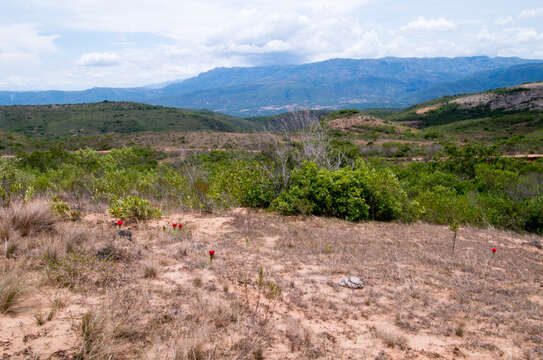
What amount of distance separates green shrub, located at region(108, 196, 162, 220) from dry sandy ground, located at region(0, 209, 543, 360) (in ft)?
1.38

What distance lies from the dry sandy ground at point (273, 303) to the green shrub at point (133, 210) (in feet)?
1.38

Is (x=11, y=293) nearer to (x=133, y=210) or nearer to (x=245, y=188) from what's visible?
(x=133, y=210)

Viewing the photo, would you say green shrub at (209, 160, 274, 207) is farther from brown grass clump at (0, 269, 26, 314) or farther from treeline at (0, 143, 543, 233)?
brown grass clump at (0, 269, 26, 314)

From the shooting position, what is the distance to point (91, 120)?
69000mm

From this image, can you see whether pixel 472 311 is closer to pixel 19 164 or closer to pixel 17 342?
pixel 17 342

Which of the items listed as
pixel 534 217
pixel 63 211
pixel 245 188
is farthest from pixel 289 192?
pixel 534 217

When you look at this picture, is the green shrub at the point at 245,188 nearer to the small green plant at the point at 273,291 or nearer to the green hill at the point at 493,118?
the small green plant at the point at 273,291

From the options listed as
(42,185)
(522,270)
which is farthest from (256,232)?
(42,185)

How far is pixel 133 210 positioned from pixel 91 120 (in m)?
74.0

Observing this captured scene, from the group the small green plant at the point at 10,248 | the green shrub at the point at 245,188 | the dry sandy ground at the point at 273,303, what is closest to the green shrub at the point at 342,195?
the green shrub at the point at 245,188

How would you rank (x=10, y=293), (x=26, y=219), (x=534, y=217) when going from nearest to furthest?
(x=10, y=293) < (x=26, y=219) < (x=534, y=217)

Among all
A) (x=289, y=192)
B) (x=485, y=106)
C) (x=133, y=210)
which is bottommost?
(x=289, y=192)

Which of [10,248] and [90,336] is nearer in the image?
[90,336]

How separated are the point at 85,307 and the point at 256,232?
4.01 meters
